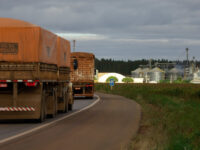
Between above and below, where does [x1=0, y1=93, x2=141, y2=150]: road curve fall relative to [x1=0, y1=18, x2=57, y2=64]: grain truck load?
below

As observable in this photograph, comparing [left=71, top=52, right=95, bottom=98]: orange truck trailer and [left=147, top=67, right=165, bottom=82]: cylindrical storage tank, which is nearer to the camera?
[left=71, top=52, right=95, bottom=98]: orange truck trailer

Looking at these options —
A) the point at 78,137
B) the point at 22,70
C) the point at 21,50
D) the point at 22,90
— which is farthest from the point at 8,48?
the point at 78,137

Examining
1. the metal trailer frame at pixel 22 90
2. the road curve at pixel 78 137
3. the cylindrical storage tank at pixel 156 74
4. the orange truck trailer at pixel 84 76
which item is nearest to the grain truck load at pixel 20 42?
the metal trailer frame at pixel 22 90

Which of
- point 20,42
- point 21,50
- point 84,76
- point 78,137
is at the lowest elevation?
point 78,137

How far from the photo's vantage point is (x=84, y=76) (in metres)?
41.5

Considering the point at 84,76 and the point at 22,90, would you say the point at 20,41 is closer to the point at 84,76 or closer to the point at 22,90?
the point at 22,90

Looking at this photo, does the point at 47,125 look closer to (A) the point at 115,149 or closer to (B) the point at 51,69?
(B) the point at 51,69

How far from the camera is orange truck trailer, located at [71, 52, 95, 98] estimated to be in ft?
135

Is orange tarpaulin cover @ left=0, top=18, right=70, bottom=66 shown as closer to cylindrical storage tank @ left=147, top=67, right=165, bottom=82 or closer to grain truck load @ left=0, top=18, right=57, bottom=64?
grain truck load @ left=0, top=18, right=57, bottom=64

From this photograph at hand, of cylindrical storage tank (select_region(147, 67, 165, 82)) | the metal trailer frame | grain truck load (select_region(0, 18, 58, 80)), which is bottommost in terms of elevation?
the metal trailer frame

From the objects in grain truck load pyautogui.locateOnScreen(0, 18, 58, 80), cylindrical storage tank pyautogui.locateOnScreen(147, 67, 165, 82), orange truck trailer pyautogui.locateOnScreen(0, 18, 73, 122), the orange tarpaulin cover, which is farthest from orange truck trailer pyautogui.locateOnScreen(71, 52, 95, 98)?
cylindrical storage tank pyautogui.locateOnScreen(147, 67, 165, 82)

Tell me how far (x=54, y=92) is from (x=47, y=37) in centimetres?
277

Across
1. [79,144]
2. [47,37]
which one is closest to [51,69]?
[47,37]

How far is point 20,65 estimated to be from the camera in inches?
671
